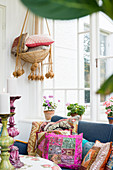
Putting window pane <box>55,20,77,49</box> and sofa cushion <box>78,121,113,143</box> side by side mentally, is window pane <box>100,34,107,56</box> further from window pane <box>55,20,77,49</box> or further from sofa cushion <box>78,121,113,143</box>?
sofa cushion <box>78,121,113,143</box>

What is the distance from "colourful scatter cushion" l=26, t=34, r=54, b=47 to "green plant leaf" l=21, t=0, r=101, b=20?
2.90m

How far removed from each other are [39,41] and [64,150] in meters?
1.53

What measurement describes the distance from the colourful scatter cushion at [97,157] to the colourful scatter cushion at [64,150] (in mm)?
119

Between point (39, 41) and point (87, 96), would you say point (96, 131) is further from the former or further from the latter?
point (39, 41)

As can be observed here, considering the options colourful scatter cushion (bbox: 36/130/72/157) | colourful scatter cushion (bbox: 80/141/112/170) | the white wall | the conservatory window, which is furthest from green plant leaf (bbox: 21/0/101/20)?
the white wall

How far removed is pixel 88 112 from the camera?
10.1 feet

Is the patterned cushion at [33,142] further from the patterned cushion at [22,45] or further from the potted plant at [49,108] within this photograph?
the patterned cushion at [22,45]

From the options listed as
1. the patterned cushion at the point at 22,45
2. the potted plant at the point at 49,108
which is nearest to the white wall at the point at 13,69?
the patterned cushion at the point at 22,45

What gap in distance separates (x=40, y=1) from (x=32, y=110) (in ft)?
11.7

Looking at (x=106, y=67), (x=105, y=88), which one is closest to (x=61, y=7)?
(x=105, y=88)

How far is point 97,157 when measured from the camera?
192 cm

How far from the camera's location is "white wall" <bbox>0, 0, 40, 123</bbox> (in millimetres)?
3297

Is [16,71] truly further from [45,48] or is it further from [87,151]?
[87,151]

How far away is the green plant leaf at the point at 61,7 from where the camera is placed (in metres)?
0.16
